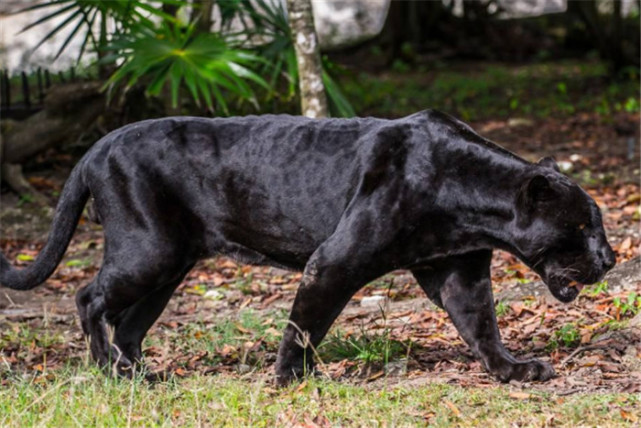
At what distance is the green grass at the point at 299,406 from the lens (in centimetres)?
421

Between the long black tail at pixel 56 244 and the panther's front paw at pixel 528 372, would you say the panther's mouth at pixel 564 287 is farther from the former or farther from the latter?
the long black tail at pixel 56 244

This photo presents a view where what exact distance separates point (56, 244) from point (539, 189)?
2.44 metres

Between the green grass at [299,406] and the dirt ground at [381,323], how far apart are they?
0.25m

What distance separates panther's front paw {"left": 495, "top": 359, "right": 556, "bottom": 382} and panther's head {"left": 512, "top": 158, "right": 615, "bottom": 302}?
42 centimetres

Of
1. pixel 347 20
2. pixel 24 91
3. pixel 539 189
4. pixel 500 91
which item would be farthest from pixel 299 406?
pixel 347 20

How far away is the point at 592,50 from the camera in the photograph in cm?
1833

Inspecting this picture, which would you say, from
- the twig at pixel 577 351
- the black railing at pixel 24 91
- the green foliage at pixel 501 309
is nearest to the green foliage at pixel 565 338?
the twig at pixel 577 351

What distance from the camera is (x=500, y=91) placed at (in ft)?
49.2

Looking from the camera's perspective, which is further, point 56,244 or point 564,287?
point 56,244

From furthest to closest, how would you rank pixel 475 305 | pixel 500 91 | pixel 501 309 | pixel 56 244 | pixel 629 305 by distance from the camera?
1. pixel 500 91
2. pixel 501 309
3. pixel 629 305
4. pixel 56 244
5. pixel 475 305

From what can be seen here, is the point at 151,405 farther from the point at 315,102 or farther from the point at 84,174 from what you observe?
the point at 315,102

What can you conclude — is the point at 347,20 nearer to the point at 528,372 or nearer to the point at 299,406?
the point at 528,372

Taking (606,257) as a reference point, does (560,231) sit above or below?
above

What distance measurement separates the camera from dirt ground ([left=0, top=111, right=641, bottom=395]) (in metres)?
5.10
